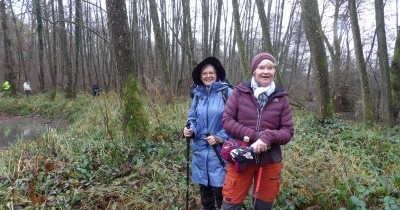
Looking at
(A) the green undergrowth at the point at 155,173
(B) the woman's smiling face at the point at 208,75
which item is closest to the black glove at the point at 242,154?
(B) the woman's smiling face at the point at 208,75

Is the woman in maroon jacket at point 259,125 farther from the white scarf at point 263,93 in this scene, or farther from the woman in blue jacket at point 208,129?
the woman in blue jacket at point 208,129

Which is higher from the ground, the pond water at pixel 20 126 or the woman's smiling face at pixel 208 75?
the woman's smiling face at pixel 208 75

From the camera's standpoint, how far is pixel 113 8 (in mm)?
6098

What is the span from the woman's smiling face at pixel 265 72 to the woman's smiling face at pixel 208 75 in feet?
2.66

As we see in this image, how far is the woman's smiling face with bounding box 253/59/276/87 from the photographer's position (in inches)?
127

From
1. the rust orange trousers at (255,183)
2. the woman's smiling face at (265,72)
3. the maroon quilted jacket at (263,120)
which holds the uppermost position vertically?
→ the woman's smiling face at (265,72)

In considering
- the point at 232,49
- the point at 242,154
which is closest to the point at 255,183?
the point at 242,154

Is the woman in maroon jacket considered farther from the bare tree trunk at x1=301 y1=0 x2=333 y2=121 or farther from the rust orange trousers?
the bare tree trunk at x1=301 y1=0 x2=333 y2=121

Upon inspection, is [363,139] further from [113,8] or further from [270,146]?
[113,8]

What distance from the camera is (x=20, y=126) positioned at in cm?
1338

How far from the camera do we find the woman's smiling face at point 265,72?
3.23m

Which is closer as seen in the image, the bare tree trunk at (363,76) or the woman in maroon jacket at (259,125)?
the woman in maroon jacket at (259,125)

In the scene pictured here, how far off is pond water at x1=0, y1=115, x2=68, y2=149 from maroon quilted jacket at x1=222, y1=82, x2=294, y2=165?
781 centimetres

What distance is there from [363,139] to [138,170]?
4.85 m
